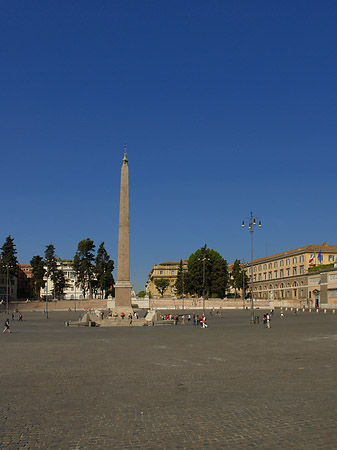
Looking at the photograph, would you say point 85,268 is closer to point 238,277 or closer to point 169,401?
point 238,277

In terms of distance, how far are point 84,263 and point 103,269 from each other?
16.5 feet

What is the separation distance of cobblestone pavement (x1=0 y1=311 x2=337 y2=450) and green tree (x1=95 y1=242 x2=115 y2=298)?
73.6 meters

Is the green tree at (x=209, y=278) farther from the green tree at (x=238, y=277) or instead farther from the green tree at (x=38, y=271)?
the green tree at (x=38, y=271)

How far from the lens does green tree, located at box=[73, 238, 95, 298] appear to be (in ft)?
Result: 292

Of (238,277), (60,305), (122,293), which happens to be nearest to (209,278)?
(238,277)

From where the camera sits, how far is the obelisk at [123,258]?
4347 cm

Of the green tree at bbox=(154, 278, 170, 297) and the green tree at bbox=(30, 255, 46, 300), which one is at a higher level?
the green tree at bbox=(30, 255, 46, 300)

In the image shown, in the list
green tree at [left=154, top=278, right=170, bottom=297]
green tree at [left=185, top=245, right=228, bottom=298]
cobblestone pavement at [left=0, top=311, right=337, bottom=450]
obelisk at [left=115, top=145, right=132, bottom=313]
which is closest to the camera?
cobblestone pavement at [left=0, top=311, right=337, bottom=450]

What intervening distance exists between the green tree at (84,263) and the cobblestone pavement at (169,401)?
72.4 meters

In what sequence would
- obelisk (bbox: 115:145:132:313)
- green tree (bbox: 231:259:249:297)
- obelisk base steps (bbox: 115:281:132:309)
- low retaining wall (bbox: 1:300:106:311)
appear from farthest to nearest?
green tree (bbox: 231:259:249:297) < low retaining wall (bbox: 1:300:106:311) < obelisk (bbox: 115:145:132:313) < obelisk base steps (bbox: 115:281:132:309)

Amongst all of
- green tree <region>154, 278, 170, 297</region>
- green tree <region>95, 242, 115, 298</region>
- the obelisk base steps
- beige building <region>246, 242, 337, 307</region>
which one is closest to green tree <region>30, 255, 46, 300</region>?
green tree <region>95, 242, 115, 298</region>

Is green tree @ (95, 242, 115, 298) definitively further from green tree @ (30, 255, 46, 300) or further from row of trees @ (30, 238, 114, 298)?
green tree @ (30, 255, 46, 300)

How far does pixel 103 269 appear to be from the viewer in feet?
303

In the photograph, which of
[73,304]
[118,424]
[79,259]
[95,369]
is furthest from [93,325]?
[79,259]
